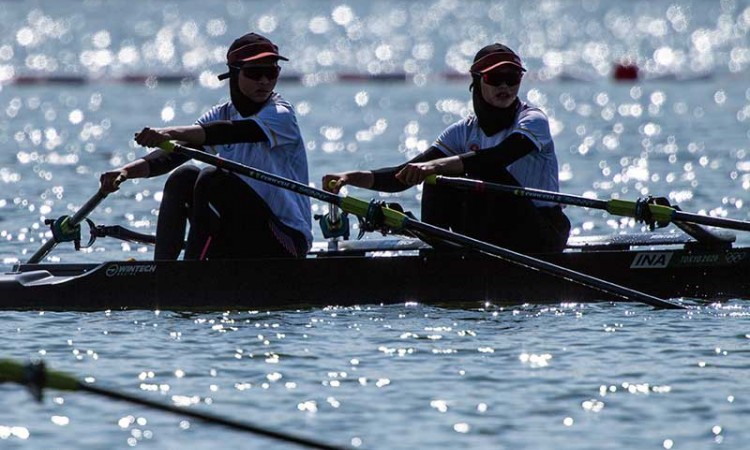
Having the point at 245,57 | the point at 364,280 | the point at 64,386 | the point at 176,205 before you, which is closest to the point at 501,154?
the point at 364,280

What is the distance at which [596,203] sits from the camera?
13320mm

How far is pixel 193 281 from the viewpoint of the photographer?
43.5 feet

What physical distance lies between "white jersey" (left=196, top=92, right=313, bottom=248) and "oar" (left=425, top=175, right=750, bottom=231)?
101 cm

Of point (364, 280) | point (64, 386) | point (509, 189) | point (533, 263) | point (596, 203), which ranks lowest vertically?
point (364, 280)

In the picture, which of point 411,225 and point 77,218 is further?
point 77,218

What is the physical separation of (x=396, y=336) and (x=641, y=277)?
2280mm

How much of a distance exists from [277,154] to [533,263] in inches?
82.1

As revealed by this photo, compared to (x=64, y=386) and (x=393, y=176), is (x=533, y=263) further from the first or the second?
(x=64, y=386)

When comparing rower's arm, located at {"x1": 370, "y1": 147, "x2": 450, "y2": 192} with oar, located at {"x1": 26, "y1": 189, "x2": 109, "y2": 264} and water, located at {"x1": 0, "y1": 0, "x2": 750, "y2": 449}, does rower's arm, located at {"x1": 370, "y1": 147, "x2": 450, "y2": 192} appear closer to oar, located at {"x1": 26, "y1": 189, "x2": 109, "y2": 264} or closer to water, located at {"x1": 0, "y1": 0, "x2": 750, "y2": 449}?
water, located at {"x1": 0, "y1": 0, "x2": 750, "y2": 449}

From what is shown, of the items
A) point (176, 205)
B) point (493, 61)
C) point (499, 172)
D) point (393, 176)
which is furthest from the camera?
point (393, 176)

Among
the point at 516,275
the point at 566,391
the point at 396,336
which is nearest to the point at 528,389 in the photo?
the point at 566,391

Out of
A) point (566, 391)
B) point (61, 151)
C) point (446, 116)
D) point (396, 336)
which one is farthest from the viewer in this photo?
point (446, 116)

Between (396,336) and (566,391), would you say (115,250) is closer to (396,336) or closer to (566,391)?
(396,336)

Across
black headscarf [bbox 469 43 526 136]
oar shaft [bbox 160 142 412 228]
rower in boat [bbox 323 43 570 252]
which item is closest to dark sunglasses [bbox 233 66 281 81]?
oar shaft [bbox 160 142 412 228]
